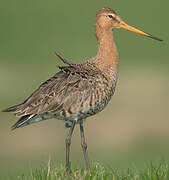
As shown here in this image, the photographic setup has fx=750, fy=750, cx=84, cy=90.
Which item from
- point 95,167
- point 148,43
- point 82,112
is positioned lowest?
point 95,167

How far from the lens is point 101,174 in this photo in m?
8.25

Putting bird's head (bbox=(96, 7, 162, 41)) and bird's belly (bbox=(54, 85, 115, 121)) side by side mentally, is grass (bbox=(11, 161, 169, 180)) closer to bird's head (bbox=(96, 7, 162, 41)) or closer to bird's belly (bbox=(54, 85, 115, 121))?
bird's belly (bbox=(54, 85, 115, 121))

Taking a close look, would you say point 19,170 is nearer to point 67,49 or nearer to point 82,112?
point 82,112

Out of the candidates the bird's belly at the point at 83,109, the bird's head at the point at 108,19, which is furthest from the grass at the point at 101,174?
the bird's head at the point at 108,19

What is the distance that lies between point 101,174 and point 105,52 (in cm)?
212

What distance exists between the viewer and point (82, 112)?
918 centimetres

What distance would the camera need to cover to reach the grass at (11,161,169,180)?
8.20 m

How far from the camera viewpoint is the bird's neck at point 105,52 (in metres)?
9.62

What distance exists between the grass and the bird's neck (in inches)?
57.5

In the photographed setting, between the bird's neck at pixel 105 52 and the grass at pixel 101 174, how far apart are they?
146cm

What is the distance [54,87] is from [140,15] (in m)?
21.2

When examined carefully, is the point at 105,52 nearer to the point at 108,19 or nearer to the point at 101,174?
the point at 108,19

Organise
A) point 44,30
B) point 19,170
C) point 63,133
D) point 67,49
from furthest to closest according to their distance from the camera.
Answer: point 44,30 < point 67,49 < point 63,133 < point 19,170

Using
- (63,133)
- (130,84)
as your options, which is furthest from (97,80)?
(130,84)
